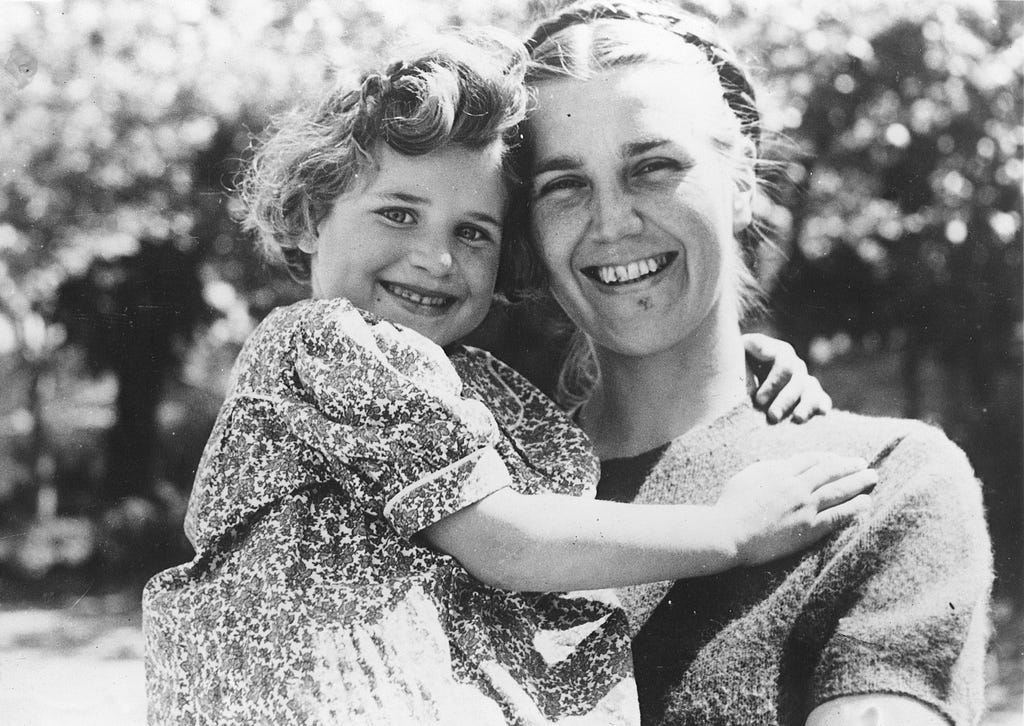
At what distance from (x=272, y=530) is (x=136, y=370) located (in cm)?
450

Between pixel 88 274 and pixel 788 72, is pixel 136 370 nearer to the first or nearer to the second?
pixel 88 274

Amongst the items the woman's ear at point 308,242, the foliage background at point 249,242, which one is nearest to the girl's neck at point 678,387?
the woman's ear at point 308,242

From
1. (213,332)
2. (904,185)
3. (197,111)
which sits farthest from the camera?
(213,332)

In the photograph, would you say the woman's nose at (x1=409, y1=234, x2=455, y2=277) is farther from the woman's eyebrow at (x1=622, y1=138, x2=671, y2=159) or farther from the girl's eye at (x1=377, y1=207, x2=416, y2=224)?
the woman's eyebrow at (x1=622, y1=138, x2=671, y2=159)

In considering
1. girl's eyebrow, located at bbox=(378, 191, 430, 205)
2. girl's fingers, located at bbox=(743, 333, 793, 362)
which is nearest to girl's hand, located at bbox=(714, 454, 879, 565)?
girl's fingers, located at bbox=(743, 333, 793, 362)

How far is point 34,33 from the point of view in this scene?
3365mm

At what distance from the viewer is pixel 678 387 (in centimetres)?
209

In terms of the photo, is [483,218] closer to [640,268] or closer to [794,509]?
[640,268]

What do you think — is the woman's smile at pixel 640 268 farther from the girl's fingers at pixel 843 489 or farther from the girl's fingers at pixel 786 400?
the girl's fingers at pixel 843 489

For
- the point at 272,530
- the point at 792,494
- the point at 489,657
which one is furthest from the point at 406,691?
the point at 792,494

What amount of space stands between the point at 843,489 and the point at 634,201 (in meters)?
0.64

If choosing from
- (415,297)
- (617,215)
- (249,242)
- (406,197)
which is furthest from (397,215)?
(249,242)

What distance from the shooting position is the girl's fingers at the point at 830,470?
5.53 ft

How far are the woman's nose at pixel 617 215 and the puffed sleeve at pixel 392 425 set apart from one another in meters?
0.49
